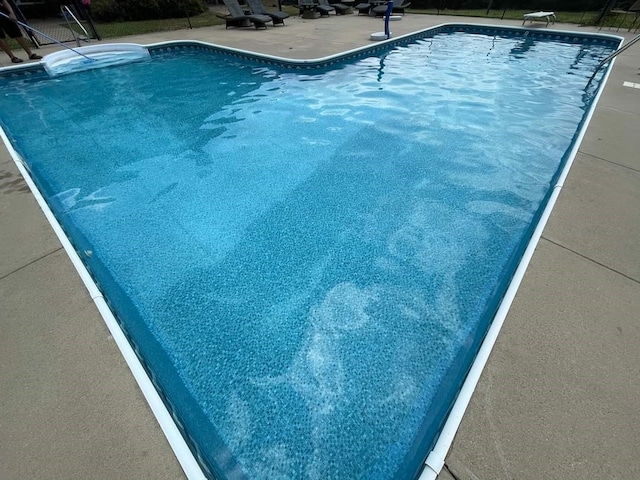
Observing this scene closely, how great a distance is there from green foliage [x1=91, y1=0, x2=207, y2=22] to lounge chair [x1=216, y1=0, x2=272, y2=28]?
351 centimetres

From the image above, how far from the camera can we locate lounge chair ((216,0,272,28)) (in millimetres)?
11956

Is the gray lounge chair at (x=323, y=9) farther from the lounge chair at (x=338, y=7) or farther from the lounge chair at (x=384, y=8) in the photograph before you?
the lounge chair at (x=384, y=8)

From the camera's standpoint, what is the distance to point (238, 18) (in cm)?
1224

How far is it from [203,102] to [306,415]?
22.7ft

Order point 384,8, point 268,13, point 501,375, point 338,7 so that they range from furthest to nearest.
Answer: point 338,7 → point 384,8 → point 268,13 → point 501,375

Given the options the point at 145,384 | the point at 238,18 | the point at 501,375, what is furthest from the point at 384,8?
the point at 145,384

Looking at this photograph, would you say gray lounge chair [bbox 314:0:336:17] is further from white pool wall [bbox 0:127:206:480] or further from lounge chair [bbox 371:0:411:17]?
white pool wall [bbox 0:127:206:480]

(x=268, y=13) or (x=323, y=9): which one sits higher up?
(x=268, y=13)

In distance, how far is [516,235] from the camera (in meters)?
3.44

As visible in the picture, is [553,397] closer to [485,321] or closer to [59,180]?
[485,321]

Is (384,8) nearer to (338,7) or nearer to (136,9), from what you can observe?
(338,7)

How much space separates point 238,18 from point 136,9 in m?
7.37

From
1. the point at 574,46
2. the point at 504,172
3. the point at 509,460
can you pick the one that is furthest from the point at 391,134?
the point at 574,46

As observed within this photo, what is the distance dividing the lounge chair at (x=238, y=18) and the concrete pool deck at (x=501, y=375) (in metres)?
12.2
